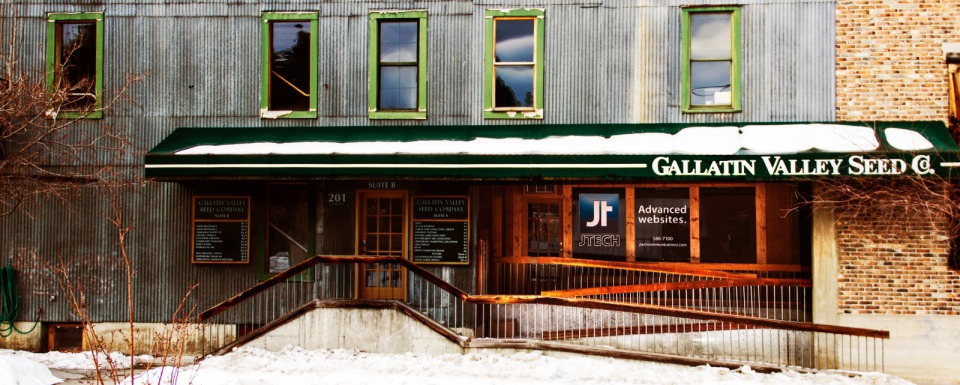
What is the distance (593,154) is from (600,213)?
2.36 m

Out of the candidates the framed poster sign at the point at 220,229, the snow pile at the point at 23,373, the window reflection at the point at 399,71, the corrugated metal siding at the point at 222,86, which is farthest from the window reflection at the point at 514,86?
the snow pile at the point at 23,373

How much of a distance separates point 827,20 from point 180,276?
37.9ft

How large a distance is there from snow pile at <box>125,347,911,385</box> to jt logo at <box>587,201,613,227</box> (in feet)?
9.70

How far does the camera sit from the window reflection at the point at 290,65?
12234 millimetres

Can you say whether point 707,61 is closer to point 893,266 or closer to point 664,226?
point 664,226

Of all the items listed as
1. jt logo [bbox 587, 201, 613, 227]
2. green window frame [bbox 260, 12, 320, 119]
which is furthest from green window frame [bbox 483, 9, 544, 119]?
green window frame [bbox 260, 12, 320, 119]

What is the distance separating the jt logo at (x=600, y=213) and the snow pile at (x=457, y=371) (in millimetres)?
2958

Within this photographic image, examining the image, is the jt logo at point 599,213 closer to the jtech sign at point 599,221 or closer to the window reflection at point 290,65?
the jtech sign at point 599,221

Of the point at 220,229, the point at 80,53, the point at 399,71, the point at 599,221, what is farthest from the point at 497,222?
the point at 80,53

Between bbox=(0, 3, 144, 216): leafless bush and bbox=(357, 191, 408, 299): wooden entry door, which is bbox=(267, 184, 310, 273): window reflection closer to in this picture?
bbox=(357, 191, 408, 299): wooden entry door

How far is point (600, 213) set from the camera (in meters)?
12.5

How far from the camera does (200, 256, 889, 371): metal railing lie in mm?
10438

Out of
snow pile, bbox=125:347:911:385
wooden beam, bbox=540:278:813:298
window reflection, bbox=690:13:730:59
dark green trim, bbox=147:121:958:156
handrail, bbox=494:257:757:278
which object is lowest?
snow pile, bbox=125:347:911:385

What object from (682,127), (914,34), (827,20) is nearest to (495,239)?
(682,127)
